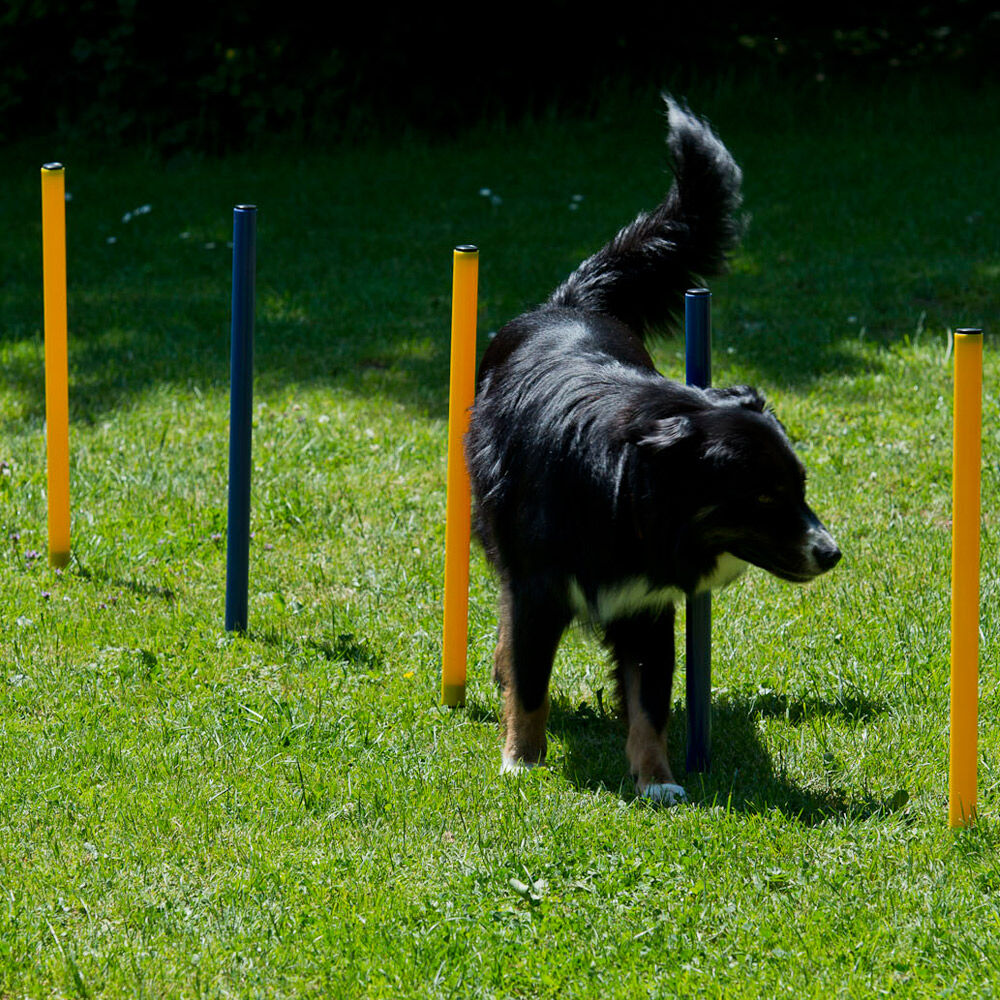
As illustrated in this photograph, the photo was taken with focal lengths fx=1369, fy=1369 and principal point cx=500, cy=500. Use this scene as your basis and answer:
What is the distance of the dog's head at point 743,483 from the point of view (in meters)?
3.36

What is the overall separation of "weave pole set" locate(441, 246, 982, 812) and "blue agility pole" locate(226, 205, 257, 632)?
818 millimetres

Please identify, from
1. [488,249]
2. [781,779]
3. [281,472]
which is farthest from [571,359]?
[488,249]

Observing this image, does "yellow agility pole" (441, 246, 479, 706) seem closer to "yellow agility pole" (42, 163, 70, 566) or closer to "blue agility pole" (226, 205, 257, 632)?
"blue agility pole" (226, 205, 257, 632)

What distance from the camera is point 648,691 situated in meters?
3.90

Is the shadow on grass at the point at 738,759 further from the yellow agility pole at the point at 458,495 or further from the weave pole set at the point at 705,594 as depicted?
the yellow agility pole at the point at 458,495

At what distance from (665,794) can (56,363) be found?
2.89 meters

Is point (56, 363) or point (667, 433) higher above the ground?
point (667, 433)

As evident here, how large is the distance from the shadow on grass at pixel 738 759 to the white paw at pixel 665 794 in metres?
0.04

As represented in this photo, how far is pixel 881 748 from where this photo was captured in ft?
13.1

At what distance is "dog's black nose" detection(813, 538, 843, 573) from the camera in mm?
3432

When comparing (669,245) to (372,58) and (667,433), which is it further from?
(372,58)

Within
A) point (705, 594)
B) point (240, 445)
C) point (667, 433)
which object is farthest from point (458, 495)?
point (667, 433)

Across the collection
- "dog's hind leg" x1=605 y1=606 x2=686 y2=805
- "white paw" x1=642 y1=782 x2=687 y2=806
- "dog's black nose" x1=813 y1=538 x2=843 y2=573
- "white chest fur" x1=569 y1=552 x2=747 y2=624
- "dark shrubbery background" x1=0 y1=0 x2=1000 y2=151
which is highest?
"dark shrubbery background" x1=0 y1=0 x2=1000 y2=151

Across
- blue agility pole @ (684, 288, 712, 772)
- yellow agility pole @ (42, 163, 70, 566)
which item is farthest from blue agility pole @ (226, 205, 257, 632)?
blue agility pole @ (684, 288, 712, 772)
